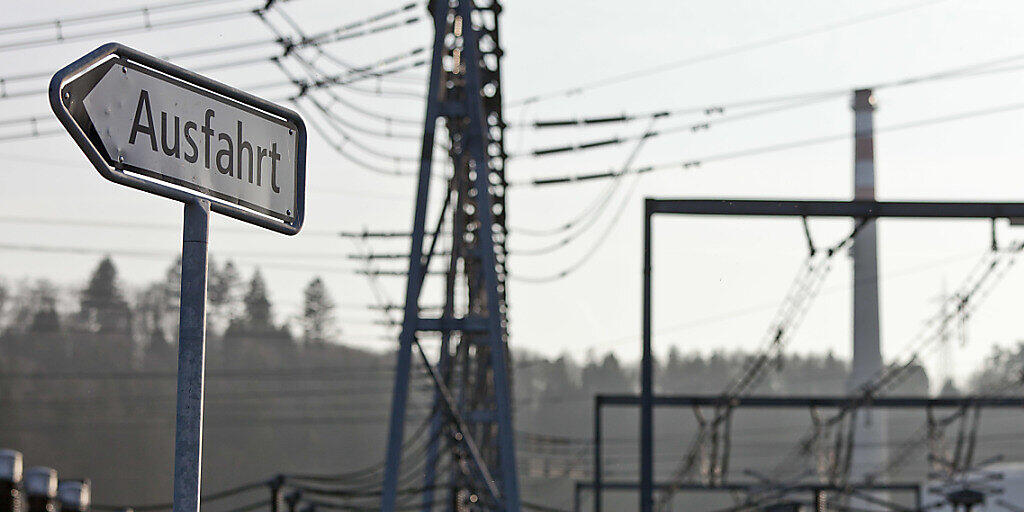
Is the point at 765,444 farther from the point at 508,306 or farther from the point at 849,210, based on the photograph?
the point at 849,210

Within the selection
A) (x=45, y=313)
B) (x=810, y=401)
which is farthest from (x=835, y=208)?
(x=45, y=313)

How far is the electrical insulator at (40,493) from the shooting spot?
931 centimetres

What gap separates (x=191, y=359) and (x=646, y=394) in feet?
35.6

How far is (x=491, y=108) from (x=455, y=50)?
8.80ft

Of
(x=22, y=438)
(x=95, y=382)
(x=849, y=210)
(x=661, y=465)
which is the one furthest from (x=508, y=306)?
(x=661, y=465)

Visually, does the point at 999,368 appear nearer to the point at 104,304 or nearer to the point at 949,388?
the point at 949,388

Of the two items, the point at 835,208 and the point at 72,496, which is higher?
the point at 835,208

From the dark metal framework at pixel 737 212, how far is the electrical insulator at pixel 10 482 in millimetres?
5951

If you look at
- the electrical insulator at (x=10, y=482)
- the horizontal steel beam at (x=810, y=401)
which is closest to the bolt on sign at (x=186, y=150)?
the electrical insulator at (x=10, y=482)

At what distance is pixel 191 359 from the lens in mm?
2865

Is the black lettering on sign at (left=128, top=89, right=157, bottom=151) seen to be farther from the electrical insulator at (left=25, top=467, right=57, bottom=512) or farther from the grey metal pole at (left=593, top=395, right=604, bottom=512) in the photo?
the grey metal pole at (left=593, top=395, right=604, bottom=512)

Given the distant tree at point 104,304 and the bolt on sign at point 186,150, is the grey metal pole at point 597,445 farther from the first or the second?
the distant tree at point 104,304

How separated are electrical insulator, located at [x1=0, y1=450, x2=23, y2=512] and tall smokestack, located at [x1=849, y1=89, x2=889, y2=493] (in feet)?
138

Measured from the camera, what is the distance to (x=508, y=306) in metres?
25.0
